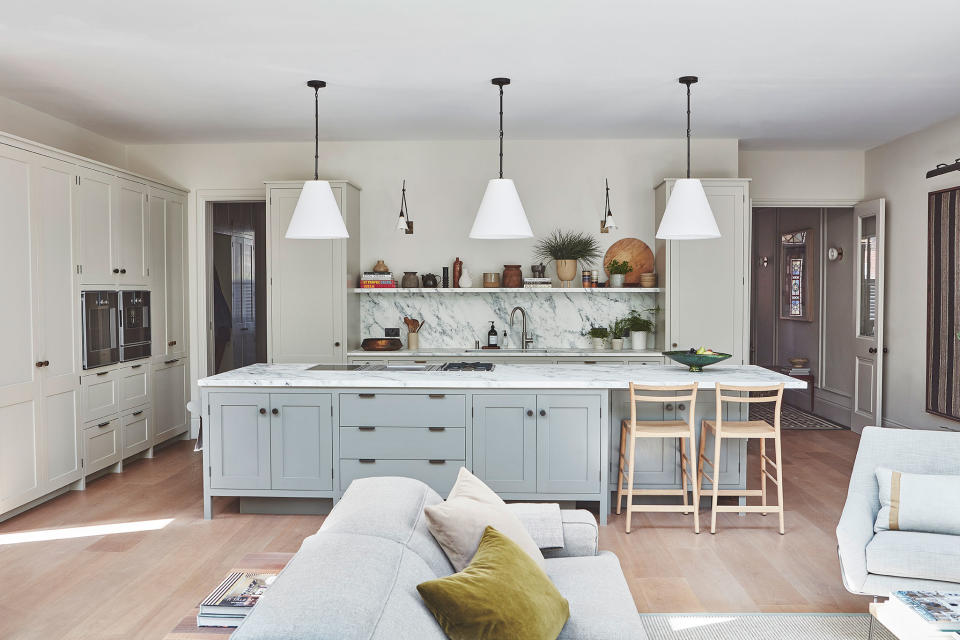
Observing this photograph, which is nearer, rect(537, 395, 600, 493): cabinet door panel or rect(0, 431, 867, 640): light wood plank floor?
rect(0, 431, 867, 640): light wood plank floor

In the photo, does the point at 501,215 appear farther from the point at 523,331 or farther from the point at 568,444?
the point at 523,331

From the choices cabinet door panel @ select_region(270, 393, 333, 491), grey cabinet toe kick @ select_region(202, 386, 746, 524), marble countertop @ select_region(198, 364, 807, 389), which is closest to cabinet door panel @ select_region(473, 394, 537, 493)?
grey cabinet toe kick @ select_region(202, 386, 746, 524)

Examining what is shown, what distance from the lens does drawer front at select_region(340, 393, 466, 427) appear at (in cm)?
428

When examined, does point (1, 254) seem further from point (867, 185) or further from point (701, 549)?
point (867, 185)

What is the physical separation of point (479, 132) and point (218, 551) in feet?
13.1

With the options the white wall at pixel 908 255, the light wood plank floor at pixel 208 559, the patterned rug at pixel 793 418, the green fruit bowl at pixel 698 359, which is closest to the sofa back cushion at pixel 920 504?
the light wood plank floor at pixel 208 559

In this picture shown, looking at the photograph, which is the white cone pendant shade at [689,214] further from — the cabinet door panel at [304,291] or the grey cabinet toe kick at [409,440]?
the cabinet door panel at [304,291]

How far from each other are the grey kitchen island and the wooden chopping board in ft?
7.36

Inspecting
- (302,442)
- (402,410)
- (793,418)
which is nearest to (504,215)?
(402,410)

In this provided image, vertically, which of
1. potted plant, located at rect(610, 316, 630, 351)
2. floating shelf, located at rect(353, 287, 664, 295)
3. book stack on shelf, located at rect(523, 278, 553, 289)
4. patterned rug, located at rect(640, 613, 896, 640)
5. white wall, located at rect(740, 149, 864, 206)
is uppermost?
white wall, located at rect(740, 149, 864, 206)

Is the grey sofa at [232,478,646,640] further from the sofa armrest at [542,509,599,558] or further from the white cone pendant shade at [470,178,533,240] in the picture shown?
the white cone pendant shade at [470,178,533,240]

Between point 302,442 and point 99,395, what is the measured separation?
1.98m

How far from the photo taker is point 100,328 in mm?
5262

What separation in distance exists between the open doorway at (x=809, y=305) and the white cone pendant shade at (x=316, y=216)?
17.9ft
